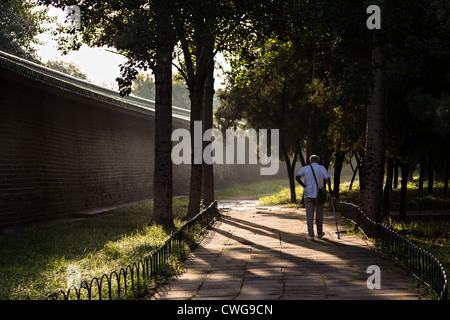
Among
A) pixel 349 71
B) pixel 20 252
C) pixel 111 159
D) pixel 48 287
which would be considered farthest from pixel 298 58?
pixel 48 287

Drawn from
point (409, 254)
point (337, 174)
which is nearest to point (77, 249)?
point (409, 254)

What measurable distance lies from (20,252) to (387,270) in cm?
644

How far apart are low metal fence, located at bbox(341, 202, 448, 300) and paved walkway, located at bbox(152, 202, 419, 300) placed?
7.6 inches

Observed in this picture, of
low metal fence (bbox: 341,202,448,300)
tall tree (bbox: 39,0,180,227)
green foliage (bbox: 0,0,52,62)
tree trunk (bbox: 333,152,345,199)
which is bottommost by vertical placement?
low metal fence (bbox: 341,202,448,300)

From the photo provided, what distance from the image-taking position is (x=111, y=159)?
2125 cm

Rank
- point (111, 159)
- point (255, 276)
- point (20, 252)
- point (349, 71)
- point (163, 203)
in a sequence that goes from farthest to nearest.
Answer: point (111, 159) → point (163, 203) → point (349, 71) → point (20, 252) → point (255, 276)

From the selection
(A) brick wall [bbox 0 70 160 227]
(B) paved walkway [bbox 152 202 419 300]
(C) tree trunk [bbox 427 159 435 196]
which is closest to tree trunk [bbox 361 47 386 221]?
(B) paved walkway [bbox 152 202 419 300]

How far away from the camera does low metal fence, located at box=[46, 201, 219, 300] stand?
5.96 meters

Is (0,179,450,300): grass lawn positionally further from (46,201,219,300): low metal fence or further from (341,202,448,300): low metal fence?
(341,202,448,300): low metal fence

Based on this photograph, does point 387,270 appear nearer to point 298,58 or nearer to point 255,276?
point 255,276

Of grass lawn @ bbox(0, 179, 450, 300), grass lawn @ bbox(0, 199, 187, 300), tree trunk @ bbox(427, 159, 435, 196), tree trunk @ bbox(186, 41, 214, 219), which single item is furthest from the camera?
tree trunk @ bbox(427, 159, 435, 196)

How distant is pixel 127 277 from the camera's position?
7.20m

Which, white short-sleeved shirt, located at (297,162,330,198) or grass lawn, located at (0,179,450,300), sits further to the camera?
white short-sleeved shirt, located at (297,162,330,198)

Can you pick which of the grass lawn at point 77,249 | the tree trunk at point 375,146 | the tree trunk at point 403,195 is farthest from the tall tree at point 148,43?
the tree trunk at point 403,195
